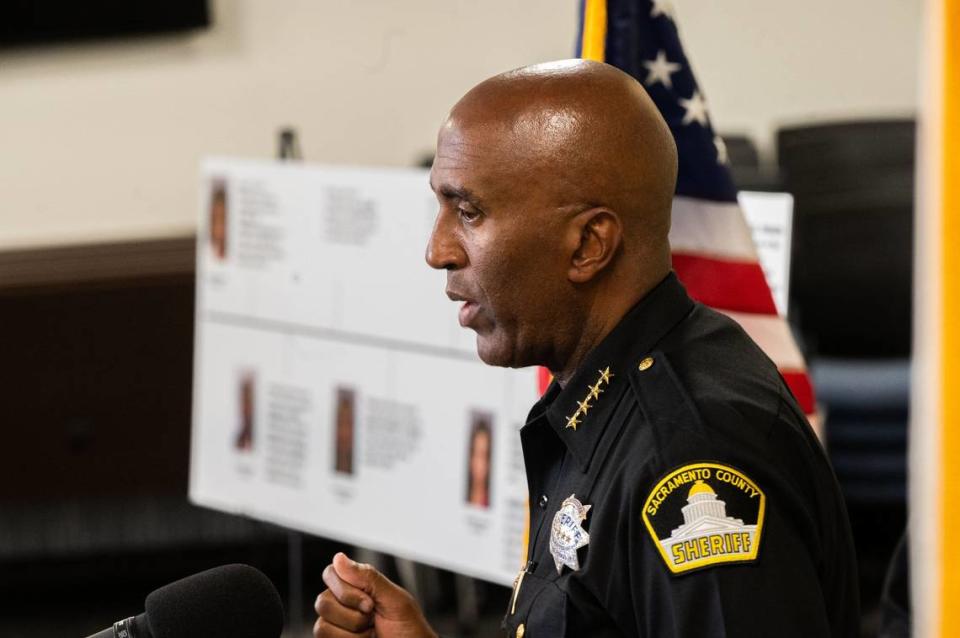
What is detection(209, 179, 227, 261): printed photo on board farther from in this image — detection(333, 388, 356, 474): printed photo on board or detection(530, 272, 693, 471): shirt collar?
detection(530, 272, 693, 471): shirt collar

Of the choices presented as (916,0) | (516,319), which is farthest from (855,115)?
(516,319)

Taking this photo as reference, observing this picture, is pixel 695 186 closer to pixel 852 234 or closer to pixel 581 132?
pixel 581 132

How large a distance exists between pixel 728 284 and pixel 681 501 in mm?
1042

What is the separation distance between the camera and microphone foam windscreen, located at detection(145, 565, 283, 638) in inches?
53.5

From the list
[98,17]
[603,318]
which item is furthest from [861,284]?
[603,318]

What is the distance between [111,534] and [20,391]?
52 centimetres

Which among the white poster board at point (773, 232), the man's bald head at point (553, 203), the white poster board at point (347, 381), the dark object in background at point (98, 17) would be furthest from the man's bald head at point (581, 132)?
the dark object in background at point (98, 17)

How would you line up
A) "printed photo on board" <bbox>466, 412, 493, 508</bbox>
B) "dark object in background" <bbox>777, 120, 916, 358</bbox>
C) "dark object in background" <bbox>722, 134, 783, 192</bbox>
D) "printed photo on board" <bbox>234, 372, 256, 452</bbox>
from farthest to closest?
"dark object in background" <bbox>777, 120, 916, 358</bbox> → "dark object in background" <bbox>722, 134, 783, 192</bbox> → "printed photo on board" <bbox>234, 372, 256, 452</bbox> → "printed photo on board" <bbox>466, 412, 493, 508</bbox>

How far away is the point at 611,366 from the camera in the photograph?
1349 millimetres

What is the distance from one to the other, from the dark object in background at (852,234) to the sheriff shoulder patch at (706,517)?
2.95m

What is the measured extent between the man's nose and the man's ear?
0.11m

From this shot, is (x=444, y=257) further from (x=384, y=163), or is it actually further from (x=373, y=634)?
(x=384, y=163)

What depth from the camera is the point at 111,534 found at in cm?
435

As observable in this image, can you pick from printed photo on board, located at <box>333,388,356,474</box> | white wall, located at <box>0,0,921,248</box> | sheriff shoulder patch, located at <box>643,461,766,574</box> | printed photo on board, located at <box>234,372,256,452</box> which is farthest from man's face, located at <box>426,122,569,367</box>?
white wall, located at <box>0,0,921,248</box>
